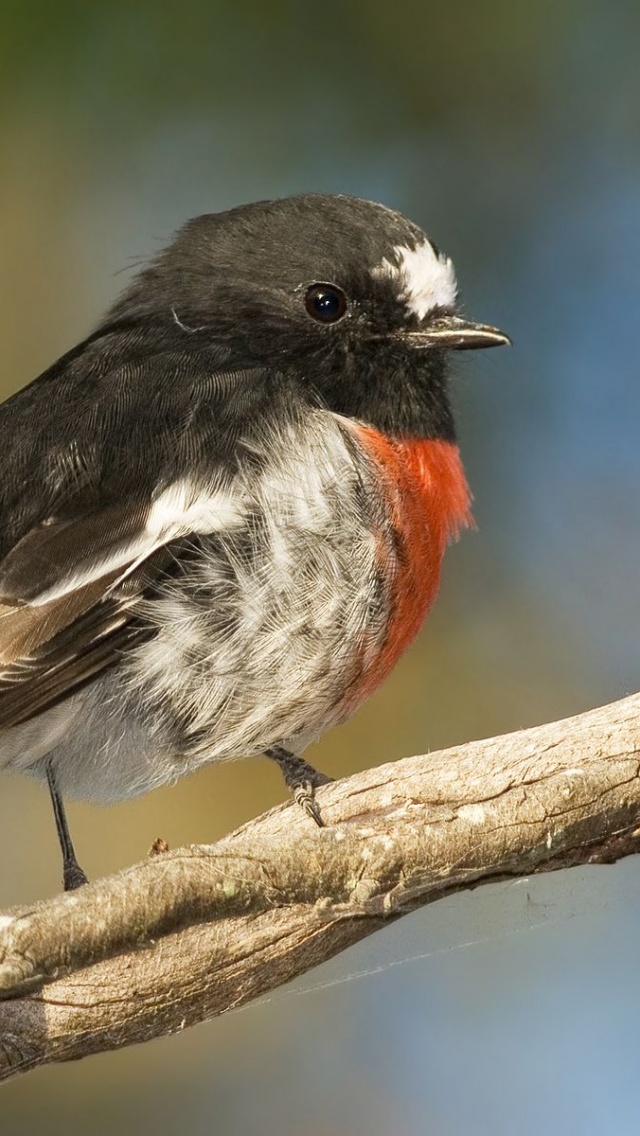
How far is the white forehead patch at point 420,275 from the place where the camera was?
313 cm

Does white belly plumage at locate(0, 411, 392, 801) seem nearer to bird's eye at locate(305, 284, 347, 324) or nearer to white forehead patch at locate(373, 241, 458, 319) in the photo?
bird's eye at locate(305, 284, 347, 324)

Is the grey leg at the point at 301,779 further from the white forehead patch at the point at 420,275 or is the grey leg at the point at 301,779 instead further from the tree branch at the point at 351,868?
the white forehead patch at the point at 420,275

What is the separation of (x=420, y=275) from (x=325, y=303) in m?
0.21

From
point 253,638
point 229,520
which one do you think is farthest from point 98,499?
point 253,638

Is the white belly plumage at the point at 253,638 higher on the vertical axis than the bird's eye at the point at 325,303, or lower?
lower

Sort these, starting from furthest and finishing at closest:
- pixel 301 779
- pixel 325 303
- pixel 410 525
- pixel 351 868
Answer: pixel 325 303
pixel 410 525
pixel 301 779
pixel 351 868

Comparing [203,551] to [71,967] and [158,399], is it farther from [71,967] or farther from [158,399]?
[71,967]

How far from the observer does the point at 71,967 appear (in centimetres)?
209

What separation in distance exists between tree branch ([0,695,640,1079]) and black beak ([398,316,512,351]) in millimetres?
975

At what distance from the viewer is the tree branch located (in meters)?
2.24

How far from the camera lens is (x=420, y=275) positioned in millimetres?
3154

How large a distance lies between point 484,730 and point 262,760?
534mm

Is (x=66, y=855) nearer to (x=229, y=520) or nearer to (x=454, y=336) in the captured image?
(x=229, y=520)

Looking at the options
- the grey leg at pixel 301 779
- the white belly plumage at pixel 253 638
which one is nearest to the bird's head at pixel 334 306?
the white belly plumage at pixel 253 638
